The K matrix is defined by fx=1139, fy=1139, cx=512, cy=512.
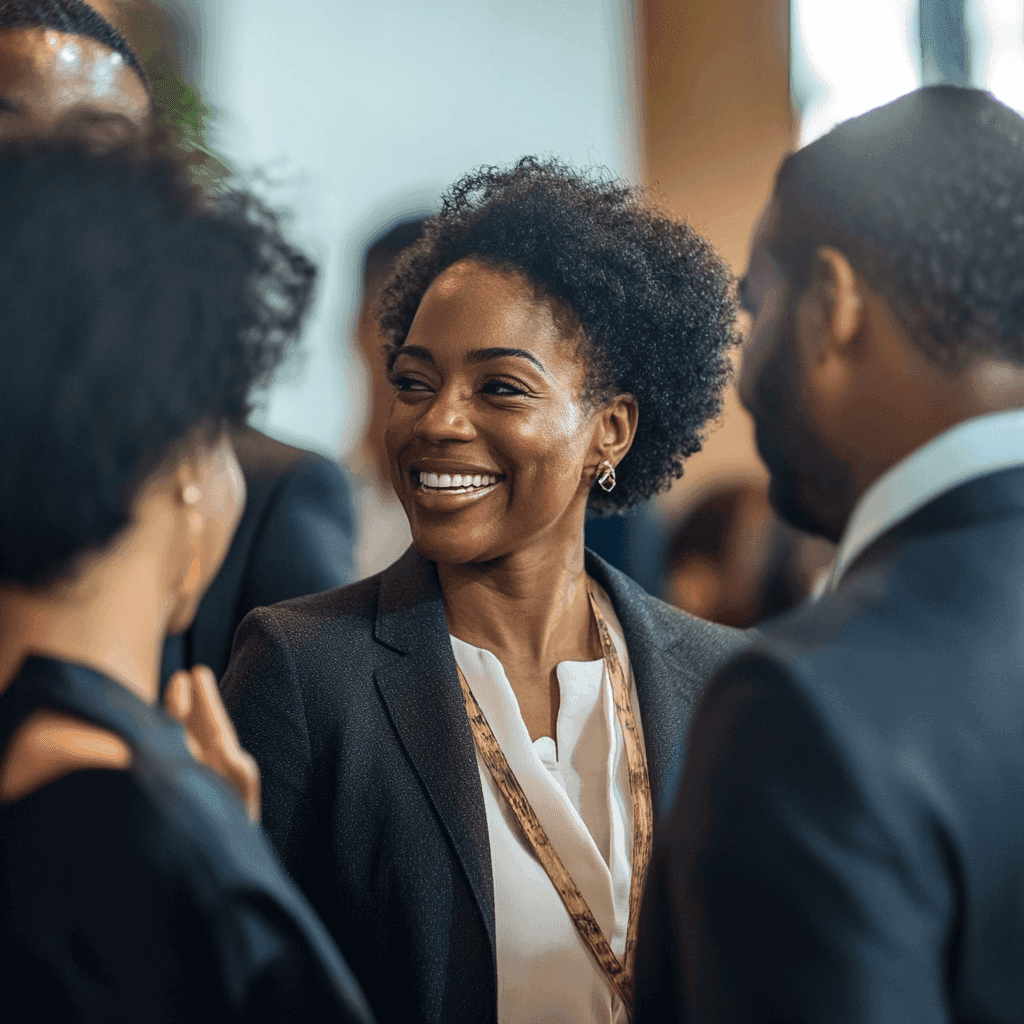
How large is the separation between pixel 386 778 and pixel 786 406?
0.76 meters

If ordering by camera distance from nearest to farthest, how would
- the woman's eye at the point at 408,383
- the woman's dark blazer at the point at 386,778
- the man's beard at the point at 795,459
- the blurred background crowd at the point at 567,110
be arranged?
the man's beard at the point at 795,459, the woman's dark blazer at the point at 386,778, the woman's eye at the point at 408,383, the blurred background crowd at the point at 567,110

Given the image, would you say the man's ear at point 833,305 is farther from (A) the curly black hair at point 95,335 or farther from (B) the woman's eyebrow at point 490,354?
(B) the woman's eyebrow at point 490,354

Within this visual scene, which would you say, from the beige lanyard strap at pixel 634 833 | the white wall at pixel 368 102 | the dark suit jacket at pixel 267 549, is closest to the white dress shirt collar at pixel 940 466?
the beige lanyard strap at pixel 634 833

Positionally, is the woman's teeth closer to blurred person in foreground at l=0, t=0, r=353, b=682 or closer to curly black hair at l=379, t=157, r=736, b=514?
curly black hair at l=379, t=157, r=736, b=514

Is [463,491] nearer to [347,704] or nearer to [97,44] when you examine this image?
[347,704]

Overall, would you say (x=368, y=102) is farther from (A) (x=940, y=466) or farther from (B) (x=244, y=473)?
(A) (x=940, y=466)

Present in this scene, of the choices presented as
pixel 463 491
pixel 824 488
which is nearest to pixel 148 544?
pixel 824 488

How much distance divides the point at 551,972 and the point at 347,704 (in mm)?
448

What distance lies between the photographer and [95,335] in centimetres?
84

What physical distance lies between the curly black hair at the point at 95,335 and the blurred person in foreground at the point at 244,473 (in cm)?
95

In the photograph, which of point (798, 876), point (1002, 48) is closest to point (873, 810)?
point (798, 876)

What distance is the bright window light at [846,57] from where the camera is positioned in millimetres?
4414

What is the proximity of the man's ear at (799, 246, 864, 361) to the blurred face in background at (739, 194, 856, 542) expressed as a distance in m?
0.01

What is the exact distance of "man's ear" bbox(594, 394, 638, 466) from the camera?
1.87m
